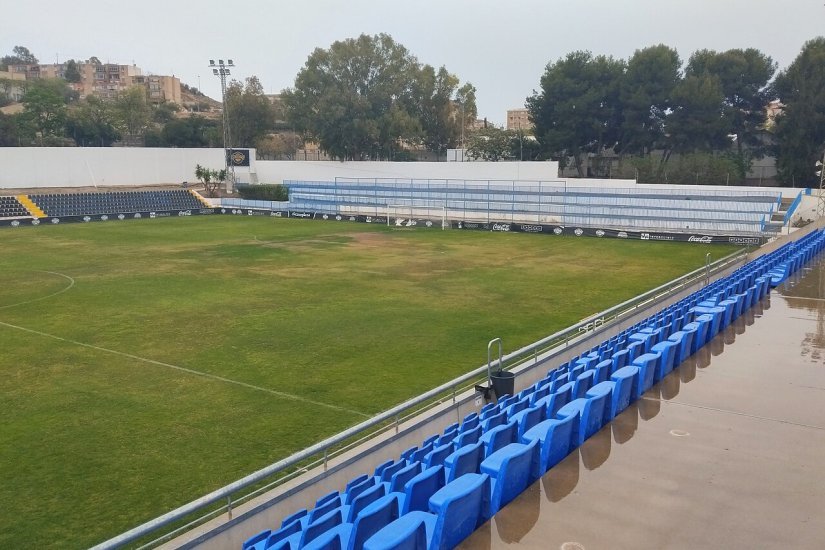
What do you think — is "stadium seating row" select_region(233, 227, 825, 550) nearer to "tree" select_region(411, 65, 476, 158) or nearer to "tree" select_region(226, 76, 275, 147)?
"tree" select_region(411, 65, 476, 158)

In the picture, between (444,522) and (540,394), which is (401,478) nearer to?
(444,522)

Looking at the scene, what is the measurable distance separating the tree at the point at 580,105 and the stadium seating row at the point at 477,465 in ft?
195

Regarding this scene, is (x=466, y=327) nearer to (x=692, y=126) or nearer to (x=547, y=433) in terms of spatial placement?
(x=547, y=433)

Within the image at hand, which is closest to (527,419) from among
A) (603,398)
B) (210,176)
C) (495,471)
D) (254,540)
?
(603,398)

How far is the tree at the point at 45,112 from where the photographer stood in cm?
7781

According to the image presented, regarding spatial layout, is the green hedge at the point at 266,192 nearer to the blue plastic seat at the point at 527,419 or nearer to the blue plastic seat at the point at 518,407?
the blue plastic seat at the point at 518,407

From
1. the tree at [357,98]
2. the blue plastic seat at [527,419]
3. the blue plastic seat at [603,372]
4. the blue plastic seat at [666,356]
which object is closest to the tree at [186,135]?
the tree at [357,98]

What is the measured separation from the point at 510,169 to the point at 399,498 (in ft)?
170

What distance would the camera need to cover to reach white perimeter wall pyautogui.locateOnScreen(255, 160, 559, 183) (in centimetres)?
5522

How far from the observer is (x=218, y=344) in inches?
617

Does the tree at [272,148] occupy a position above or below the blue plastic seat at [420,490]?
above

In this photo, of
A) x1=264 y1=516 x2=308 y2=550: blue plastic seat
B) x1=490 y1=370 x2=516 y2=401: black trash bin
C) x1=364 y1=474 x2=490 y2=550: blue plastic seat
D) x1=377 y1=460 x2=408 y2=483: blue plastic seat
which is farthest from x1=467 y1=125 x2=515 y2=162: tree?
x1=364 y1=474 x2=490 y2=550: blue plastic seat

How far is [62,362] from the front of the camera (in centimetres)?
1430

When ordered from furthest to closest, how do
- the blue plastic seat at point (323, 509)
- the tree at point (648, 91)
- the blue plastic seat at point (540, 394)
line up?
the tree at point (648, 91) < the blue plastic seat at point (540, 394) < the blue plastic seat at point (323, 509)
